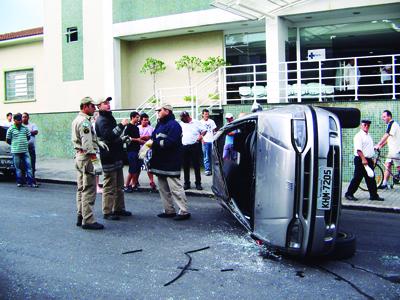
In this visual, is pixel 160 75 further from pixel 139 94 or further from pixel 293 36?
pixel 293 36

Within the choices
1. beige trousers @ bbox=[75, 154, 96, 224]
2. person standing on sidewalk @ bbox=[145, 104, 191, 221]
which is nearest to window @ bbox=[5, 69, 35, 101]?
person standing on sidewalk @ bbox=[145, 104, 191, 221]

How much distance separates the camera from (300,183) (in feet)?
17.2

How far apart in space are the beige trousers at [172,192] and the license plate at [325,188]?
306 cm

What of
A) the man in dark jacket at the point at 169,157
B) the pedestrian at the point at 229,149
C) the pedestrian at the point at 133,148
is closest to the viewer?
the pedestrian at the point at 229,149

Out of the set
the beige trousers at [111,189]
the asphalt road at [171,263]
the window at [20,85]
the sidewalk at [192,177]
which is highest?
the window at [20,85]

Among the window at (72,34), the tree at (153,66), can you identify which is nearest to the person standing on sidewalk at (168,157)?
the tree at (153,66)

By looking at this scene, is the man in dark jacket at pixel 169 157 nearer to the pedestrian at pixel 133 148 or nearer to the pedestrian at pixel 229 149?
the pedestrian at pixel 229 149

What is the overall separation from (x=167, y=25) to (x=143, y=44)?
7.47 feet

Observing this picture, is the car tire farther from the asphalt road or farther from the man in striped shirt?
the man in striped shirt

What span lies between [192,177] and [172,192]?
5.34 m

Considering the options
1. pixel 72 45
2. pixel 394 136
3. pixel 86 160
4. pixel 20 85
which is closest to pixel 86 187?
pixel 86 160

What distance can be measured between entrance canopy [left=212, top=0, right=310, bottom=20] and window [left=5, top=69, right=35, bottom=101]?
11714mm

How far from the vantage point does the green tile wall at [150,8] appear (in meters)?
16.6

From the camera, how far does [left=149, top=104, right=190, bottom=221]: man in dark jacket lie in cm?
784
